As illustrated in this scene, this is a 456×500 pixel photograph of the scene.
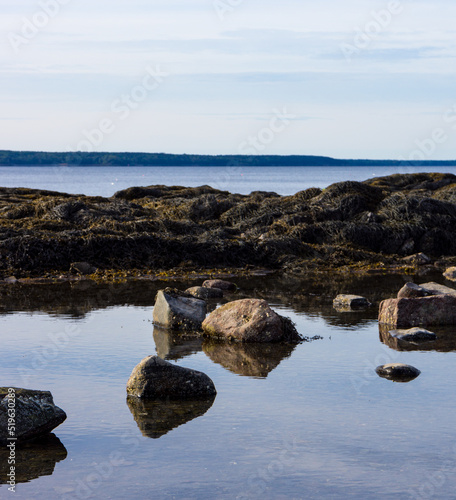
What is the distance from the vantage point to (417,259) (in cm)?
2583

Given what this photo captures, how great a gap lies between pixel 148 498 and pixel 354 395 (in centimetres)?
380

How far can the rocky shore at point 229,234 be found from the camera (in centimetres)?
2294

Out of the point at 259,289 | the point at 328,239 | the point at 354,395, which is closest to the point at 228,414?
the point at 354,395

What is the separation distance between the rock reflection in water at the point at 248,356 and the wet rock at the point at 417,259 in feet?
45.2

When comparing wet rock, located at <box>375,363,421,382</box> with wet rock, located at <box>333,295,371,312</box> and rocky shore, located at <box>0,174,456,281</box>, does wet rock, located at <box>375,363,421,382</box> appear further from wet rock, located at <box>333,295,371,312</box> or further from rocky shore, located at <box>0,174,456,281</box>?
rocky shore, located at <box>0,174,456,281</box>

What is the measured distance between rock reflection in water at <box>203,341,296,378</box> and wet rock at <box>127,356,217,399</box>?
1.32 meters

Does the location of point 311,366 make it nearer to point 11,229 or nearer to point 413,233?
point 11,229

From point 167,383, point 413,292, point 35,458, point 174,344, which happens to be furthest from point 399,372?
point 35,458

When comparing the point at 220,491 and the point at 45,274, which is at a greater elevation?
the point at 220,491

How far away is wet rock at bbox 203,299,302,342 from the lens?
12854 millimetres

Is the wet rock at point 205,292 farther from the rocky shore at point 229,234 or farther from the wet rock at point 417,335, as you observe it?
the wet rock at point 417,335

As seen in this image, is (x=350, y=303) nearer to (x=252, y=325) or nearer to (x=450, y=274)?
(x=252, y=325)

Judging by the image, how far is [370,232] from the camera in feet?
92.5

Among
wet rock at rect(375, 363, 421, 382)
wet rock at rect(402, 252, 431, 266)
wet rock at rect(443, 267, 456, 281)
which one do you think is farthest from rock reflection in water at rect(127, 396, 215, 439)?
wet rock at rect(402, 252, 431, 266)
